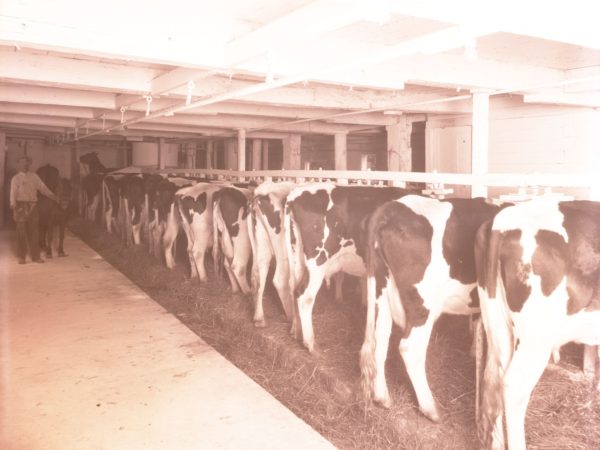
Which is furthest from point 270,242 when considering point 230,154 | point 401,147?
point 230,154

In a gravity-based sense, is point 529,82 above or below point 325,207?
above

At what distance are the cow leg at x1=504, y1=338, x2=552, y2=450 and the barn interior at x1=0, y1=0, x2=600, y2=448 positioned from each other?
108cm

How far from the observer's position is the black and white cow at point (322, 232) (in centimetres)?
521

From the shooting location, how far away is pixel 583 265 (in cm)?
297

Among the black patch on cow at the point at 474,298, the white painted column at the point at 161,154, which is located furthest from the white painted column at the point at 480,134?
the white painted column at the point at 161,154

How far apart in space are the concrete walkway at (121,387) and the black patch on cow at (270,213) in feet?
4.72

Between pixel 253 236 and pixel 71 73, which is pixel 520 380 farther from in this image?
pixel 71 73

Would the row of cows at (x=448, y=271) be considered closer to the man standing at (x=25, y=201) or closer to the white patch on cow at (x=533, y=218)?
the white patch on cow at (x=533, y=218)

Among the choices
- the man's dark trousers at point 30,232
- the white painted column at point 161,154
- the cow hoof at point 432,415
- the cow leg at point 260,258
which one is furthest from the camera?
the white painted column at point 161,154

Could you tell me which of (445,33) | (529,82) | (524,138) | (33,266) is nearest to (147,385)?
(445,33)

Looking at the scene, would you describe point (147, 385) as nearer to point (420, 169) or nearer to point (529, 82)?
point (529, 82)

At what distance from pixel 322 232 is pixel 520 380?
2599mm

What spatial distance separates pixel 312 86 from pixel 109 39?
3484mm

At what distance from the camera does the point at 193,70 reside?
200 inches
